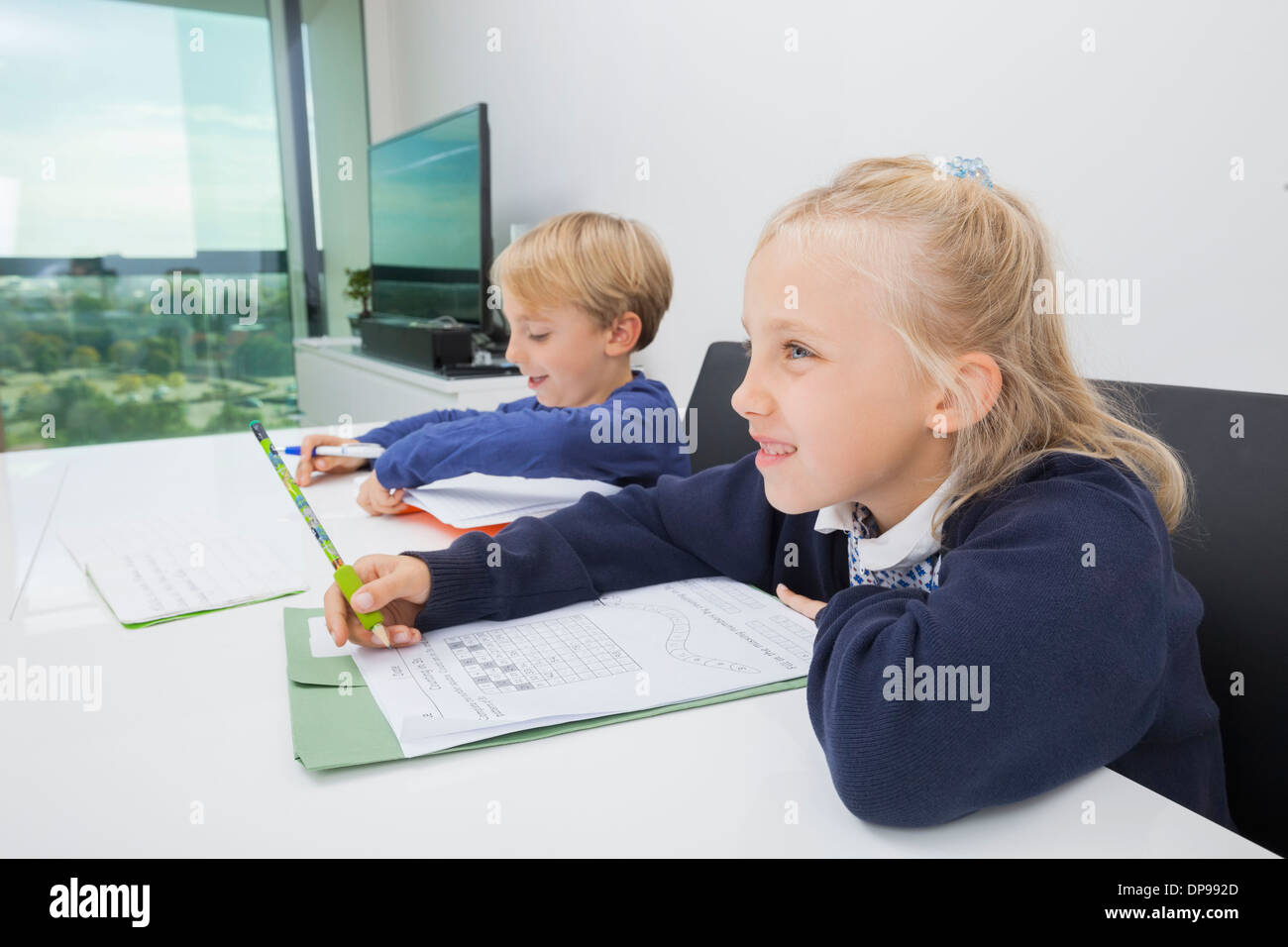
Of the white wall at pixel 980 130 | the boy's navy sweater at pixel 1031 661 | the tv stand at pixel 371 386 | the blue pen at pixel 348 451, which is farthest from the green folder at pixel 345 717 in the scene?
the tv stand at pixel 371 386

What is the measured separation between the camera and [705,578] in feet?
2.89

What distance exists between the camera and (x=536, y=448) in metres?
1.21

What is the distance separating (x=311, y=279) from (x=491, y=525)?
330cm

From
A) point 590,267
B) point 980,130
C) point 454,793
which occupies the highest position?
point 980,130

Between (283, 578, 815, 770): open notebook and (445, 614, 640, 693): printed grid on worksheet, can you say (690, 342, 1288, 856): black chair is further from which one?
(445, 614, 640, 693): printed grid on worksheet

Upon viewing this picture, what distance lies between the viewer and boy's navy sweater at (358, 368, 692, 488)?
1.13 m

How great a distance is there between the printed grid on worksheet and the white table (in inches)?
2.8

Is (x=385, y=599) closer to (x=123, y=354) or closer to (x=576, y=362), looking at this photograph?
(x=576, y=362)

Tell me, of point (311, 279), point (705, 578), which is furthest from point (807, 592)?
point (311, 279)

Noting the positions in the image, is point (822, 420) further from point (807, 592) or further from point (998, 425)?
point (807, 592)

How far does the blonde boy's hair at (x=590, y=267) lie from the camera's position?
139cm

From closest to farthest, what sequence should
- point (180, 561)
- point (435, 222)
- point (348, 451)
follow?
1. point (180, 561)
2. point (348, 451)
3. point (435, 222)

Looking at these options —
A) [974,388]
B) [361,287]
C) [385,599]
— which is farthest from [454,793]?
[361,287]

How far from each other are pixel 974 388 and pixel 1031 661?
0.75 feet
